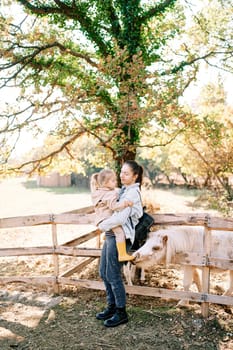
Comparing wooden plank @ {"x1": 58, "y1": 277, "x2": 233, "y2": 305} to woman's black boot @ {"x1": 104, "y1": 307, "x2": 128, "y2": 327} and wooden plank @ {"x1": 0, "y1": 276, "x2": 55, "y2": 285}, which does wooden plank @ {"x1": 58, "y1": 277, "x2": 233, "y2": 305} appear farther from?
wooden plank @ {"x1": 0, "y1": 276, "x2": 55, "y2": 285}

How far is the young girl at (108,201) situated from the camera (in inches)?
163

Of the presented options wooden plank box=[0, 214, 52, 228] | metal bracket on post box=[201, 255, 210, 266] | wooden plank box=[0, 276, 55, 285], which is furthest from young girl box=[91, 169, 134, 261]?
wooden plank box=[0, 276, 55, 285]

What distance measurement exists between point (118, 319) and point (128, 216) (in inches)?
51.3

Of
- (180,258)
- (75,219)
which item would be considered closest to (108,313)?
(180,258)

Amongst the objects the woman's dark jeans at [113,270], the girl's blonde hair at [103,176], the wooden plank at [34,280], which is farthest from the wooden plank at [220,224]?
the wooden plank at [34,280]

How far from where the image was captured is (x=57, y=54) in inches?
298

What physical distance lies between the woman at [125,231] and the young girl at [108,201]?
0.24 feet

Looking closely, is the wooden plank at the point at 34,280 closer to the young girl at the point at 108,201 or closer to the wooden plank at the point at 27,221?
the wooden plank at the point at 27,221

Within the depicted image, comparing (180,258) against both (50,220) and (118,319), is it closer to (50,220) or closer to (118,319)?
(118,319)

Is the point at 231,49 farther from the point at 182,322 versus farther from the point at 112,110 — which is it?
the point at 182,322

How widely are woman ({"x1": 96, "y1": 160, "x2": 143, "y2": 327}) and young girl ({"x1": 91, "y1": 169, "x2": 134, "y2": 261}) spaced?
0.07 meters

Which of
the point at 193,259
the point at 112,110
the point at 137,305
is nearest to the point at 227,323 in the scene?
the point at 193,259

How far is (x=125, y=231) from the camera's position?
4.22 meters

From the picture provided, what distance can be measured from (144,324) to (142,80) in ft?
11.3
